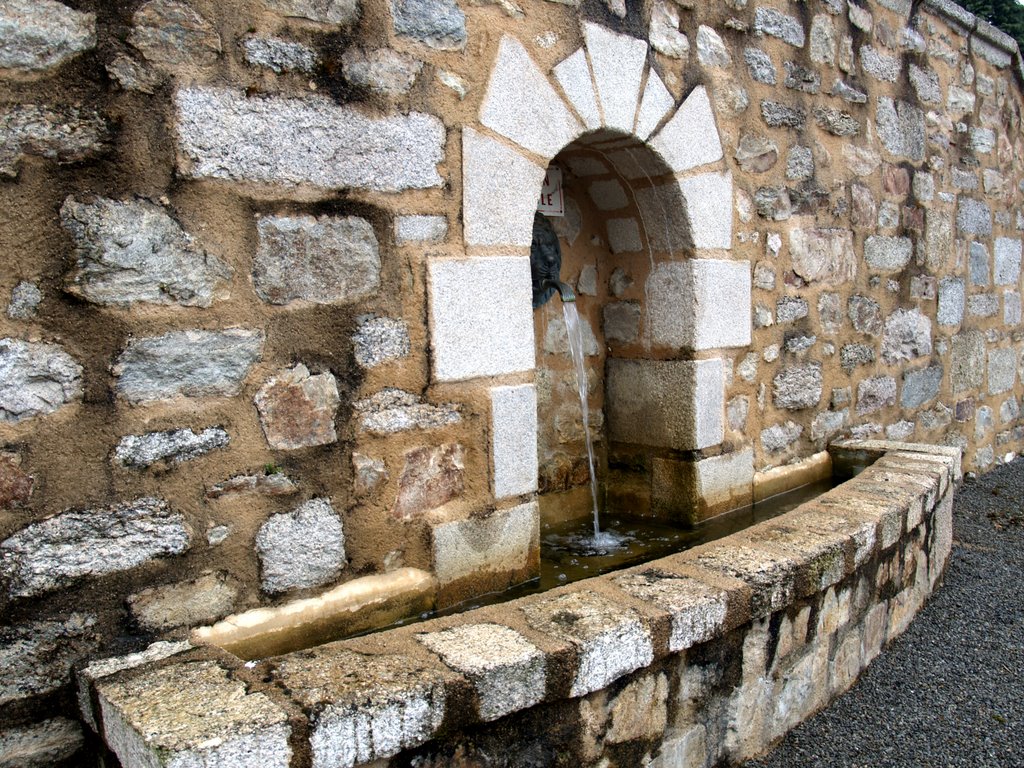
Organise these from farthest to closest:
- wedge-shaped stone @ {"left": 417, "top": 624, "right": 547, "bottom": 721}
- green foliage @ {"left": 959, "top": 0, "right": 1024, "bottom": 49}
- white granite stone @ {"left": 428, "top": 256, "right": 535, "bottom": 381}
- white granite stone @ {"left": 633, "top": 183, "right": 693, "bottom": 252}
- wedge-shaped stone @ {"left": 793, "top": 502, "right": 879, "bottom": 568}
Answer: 1. green foliage @ {"left": 959, "top": 0, "right": 1024, "bottom": 49}
2. white granite stone @ {"left": 633, "top": 183, "right": 693, "bottom": 252}
3. wedge-shaped stone @ {"left": 793, "top": 502, "right": 879, "bottom": 568}
4. white granite stone @ {"left": 428, "top": 256, "right": 535, "bottom": 381}
5. wedge-shaped stone @ {"left": 417, "top": 624, "right": 547, "bottom": 721}

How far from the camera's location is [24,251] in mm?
1813

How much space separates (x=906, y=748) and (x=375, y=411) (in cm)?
190

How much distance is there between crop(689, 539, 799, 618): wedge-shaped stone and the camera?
7.79ft

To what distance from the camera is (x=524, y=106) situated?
8.83ft

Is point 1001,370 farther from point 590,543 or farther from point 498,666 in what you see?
point 498,666

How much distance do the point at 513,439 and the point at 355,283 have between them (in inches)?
29.8

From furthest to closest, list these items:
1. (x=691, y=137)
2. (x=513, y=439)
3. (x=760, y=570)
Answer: (x=691, y=137) → (x=513, y=439) → (x=760, y=570)

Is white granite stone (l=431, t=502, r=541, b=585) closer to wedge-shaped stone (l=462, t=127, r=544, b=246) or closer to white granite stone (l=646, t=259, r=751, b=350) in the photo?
wedge-shaped stone (l=462, t=127, r=544, b=246)

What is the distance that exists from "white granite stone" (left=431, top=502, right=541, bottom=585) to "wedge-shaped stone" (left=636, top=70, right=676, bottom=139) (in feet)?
4.69

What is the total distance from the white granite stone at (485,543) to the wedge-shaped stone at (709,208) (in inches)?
52.6

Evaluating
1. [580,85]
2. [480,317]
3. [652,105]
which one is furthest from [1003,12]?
[480,317]

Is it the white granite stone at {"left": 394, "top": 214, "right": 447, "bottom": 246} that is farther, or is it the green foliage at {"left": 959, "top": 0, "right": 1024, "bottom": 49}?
the green foliage at {"left": 959, "top": 0, "right": 1024, "bottom": 49}

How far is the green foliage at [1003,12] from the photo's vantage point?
6.43 m

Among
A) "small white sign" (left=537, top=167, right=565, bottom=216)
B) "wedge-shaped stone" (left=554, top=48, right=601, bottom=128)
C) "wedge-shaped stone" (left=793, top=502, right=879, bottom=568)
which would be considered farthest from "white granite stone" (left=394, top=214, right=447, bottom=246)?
"wedge-shaped stone" (left=793, top=502, right=879, bottom=568)
